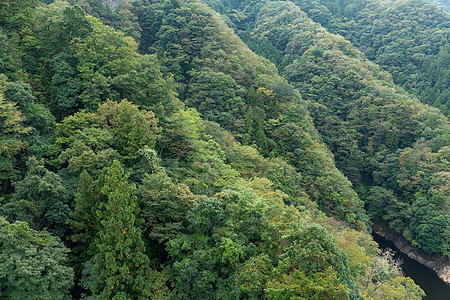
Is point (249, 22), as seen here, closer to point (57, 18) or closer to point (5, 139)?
point (57, 18)

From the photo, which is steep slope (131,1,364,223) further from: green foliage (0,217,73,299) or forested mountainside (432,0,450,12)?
forested mountainside (432,0,450,12)

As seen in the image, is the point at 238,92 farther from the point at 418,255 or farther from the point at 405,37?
the point at 405,37

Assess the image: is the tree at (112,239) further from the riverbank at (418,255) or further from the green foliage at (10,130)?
the riverbank at (418,255)

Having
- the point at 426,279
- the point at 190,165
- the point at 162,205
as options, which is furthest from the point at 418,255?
the point at 162,205

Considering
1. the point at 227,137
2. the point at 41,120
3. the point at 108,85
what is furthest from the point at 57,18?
the point at 227,137

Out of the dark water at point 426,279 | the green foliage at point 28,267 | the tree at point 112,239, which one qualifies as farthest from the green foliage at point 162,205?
the dark water at point 426,279
